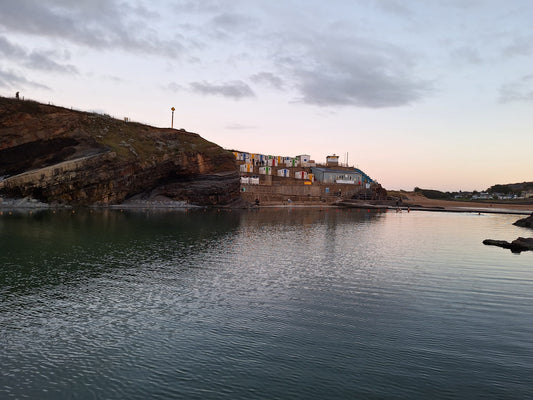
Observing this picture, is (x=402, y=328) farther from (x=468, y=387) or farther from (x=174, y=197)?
(x=174, y=197)

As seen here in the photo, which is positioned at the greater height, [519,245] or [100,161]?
[100,161]

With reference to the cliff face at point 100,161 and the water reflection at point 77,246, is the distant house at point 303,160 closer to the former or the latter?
the cliff face at point 100,161

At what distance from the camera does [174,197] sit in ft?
350

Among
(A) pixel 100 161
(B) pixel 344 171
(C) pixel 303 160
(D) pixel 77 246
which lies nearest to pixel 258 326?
(D) pixel 77 246

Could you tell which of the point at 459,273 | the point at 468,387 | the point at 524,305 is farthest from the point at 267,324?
the point at 459,273

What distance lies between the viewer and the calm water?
12523 millimetres

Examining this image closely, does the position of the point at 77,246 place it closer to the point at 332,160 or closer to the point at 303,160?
the point at 303,160

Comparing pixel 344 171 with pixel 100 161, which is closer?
pixel 100 161

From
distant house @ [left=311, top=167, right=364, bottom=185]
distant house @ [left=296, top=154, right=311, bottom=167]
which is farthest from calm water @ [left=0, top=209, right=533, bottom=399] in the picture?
distant house @ [left=296, top=154, right=311, bottom=167]

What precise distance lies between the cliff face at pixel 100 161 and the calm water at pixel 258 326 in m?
54.0

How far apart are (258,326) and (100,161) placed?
8197cm

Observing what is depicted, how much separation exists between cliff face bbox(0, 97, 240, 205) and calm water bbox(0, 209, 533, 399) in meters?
54.0

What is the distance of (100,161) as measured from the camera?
8800 cm

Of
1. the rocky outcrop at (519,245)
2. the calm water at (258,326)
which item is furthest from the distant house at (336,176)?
the calm water at (258,326)
